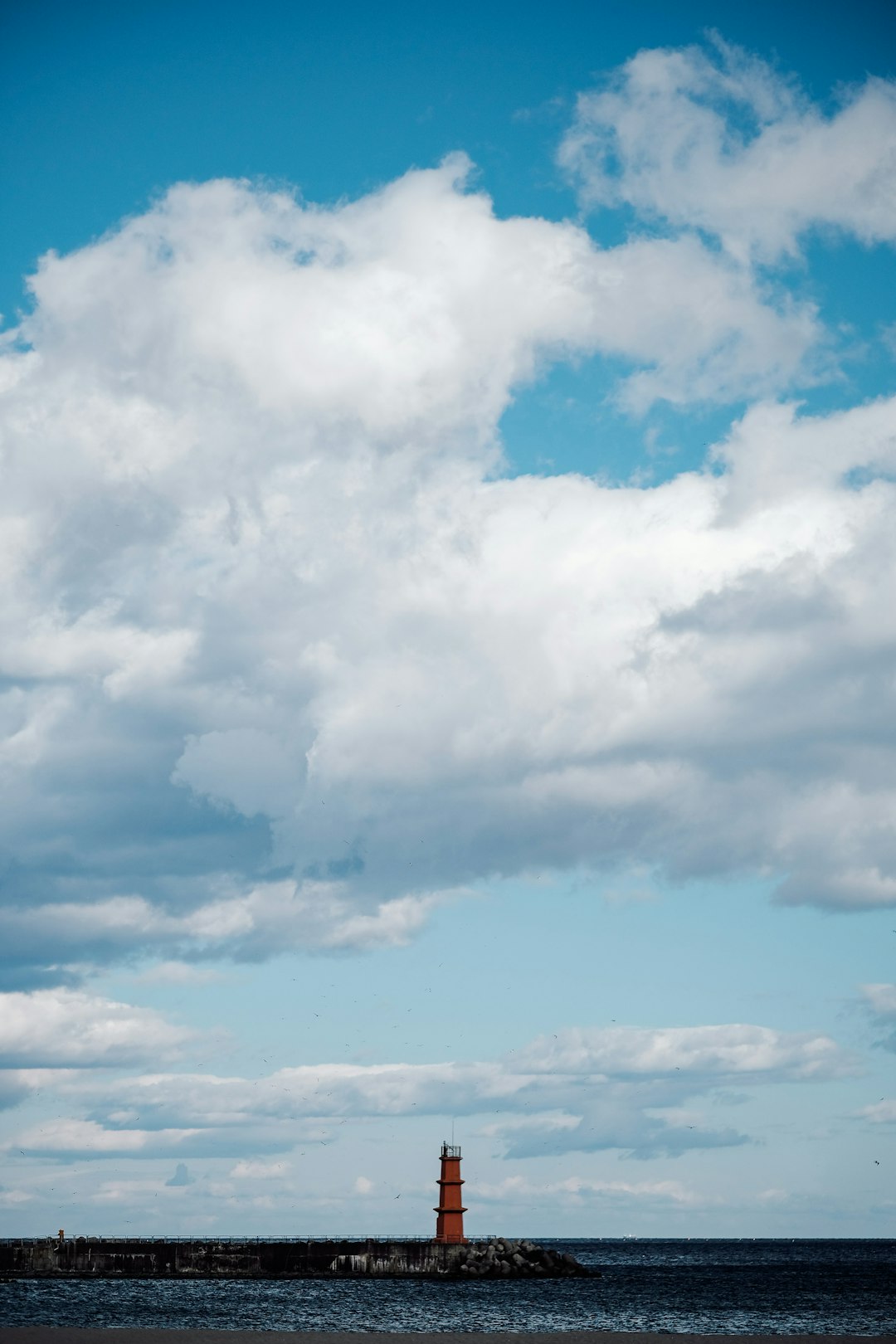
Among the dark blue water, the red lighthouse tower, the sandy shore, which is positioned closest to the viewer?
the sandy shore

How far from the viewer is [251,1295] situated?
273ft

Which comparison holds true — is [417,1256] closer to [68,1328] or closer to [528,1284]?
[528,1284]

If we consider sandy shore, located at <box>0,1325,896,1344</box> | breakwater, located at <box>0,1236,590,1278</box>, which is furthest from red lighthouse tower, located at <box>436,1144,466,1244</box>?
sandy shore, located at <box>0,1325,896,1344</box>

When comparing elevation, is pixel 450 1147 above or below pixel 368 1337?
above

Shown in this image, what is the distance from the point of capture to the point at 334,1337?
52.8m

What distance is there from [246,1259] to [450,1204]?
18.6m

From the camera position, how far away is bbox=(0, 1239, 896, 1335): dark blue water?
63625 mm

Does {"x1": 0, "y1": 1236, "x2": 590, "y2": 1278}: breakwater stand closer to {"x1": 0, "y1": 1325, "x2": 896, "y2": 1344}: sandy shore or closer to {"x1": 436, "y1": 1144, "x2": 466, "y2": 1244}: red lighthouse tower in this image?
{"x1": 436, "y1": 1144, "x2": 466, "y2": 1244}: red lighthouse tower

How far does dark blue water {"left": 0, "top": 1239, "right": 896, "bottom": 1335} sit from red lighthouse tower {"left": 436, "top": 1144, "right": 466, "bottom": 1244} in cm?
316

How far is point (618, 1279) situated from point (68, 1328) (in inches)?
2927

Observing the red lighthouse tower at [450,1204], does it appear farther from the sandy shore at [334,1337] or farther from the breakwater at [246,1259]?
the sandy shore at [334,1337]

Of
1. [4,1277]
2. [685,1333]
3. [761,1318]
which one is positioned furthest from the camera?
[4,1277]

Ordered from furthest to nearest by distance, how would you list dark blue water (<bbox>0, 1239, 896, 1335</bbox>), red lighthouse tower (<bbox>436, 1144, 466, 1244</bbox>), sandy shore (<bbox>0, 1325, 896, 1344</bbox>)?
red lighthouse tower (<bbox>436, 1144, 466, 1244</bbox>) < dark blue water (<bbox>0, 1239, 896, 1335</bbox>) < sandy shore (<bbox>0, 1325, 896, 1344</bbox>)

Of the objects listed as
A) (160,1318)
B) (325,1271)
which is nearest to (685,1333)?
(160,1318)
